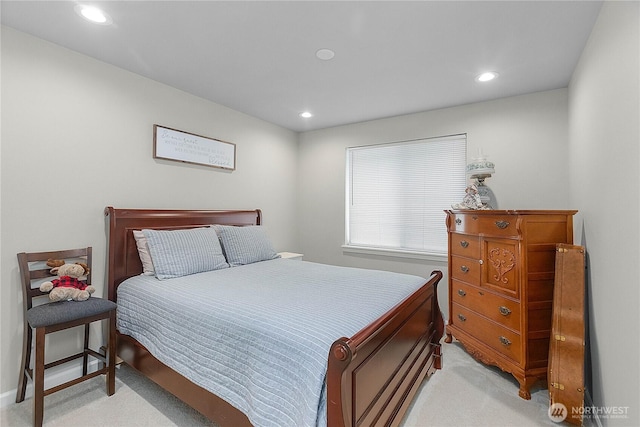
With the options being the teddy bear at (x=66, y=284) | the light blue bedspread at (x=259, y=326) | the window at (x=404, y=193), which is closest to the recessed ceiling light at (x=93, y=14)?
the teddy bear at (x=66, y=284)

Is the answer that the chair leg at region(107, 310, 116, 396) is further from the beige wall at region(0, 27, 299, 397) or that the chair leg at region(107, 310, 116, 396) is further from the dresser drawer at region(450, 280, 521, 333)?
the dresser drawer at region(450, 280, 521, 333)

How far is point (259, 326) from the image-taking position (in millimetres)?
1460

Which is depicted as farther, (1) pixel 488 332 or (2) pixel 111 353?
(1) pixel 488 332

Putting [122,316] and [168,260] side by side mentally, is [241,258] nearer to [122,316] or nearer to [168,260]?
[168,260]

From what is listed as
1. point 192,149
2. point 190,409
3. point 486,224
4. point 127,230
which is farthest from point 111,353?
point 486,224

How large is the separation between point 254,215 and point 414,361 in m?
2.50

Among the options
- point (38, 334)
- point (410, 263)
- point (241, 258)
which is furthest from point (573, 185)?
point (38, 334)

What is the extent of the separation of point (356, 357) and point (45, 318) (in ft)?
6.03

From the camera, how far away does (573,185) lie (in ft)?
8.59

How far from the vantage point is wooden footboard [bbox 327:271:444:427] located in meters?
1.14

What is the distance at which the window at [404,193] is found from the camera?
3504 mm

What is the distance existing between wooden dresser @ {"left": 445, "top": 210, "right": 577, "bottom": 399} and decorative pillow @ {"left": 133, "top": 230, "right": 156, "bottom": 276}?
2.73 m

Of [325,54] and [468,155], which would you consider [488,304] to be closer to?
[468,155]

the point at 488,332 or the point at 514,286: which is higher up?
the point at 514,286
